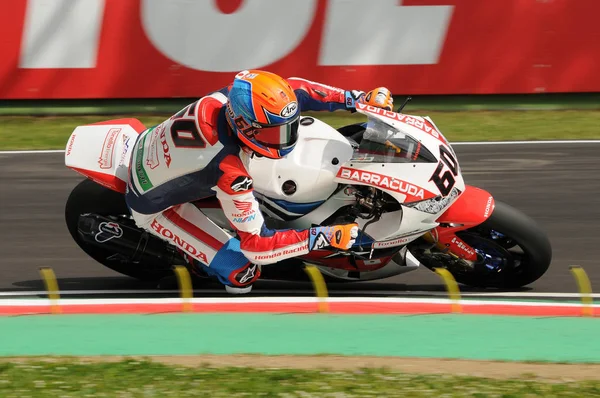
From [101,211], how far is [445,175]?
253 cm

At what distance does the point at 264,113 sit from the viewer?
641cm

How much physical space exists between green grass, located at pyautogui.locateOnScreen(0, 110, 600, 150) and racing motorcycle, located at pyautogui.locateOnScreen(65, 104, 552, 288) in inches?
184

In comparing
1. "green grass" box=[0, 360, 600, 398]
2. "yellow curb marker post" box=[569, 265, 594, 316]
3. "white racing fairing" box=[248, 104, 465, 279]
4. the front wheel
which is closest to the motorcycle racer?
"white racing fairing" box=[248, 104, 465, 279]

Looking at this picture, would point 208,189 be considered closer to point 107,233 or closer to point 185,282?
point 185,282

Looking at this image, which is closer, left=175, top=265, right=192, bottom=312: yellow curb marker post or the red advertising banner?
left=175, top=265, right=192, bottom=312: yellow curb marker post

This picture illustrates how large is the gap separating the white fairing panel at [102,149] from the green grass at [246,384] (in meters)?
1.93

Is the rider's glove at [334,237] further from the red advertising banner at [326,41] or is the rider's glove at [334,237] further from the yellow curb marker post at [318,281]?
the red advertising banner at [326,41]

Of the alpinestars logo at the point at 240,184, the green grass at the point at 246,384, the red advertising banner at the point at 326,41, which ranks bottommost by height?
the green grass at the point at 246,384

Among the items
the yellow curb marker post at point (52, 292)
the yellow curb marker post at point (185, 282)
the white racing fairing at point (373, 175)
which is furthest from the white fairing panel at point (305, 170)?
the yellow curb marker post at point (52, 292)

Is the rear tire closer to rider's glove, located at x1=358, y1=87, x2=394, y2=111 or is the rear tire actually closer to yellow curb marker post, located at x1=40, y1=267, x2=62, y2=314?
yellow curb marker post, located at x1=40, y1=267, x2=62, y2=314

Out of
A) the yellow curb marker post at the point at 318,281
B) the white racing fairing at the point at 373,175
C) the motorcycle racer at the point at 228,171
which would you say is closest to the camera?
the motorcycle racer at the point at 228,171

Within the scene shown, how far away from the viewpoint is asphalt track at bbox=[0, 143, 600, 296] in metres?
7.92

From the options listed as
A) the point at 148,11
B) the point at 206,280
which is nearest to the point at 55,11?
the point at 148,11

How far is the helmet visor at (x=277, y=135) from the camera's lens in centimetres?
650
